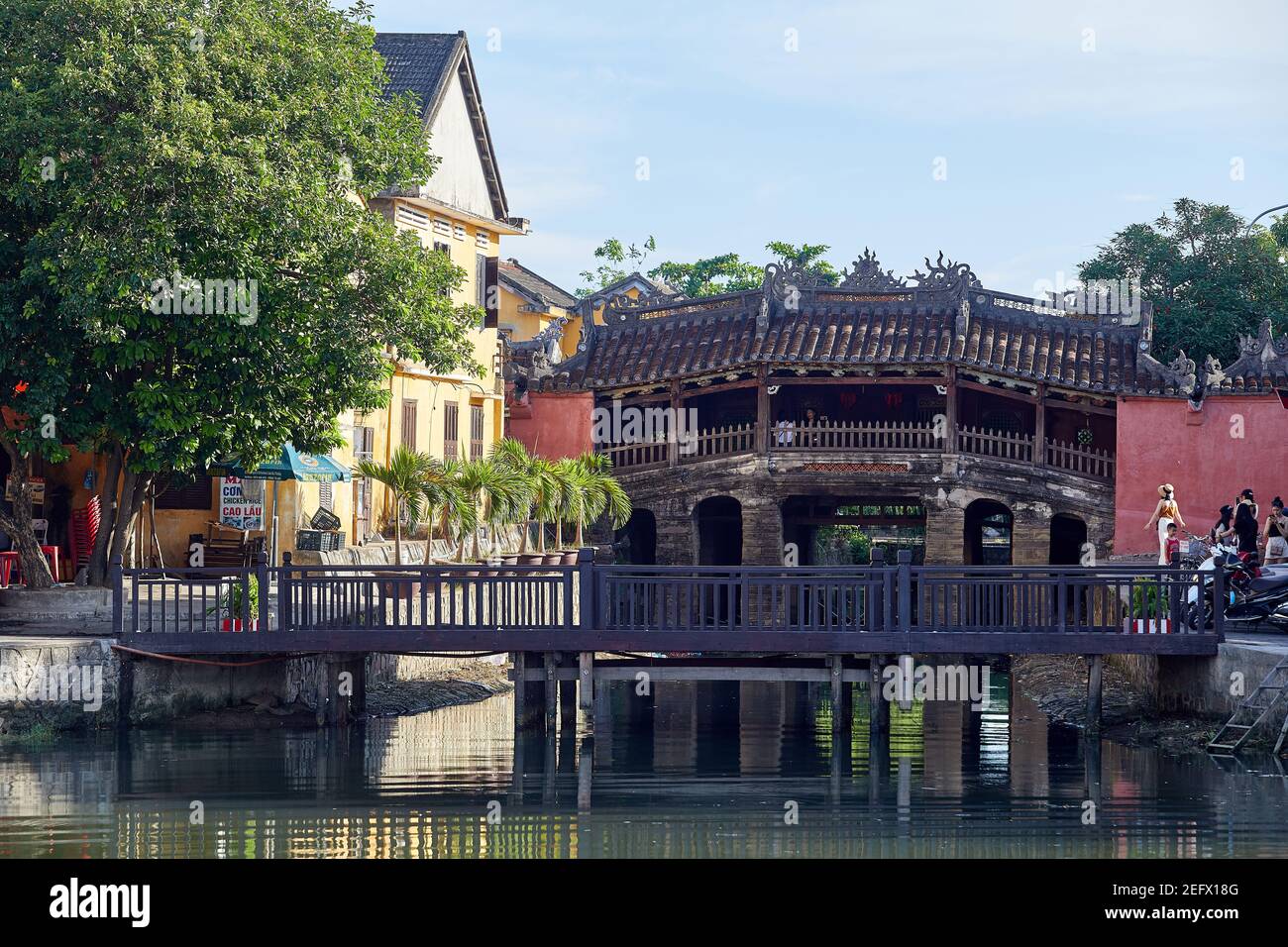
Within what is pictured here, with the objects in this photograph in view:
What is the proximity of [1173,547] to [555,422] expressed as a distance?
53.6ft

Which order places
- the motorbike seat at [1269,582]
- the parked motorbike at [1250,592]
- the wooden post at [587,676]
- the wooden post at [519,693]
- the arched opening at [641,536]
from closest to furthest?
the wooden post at [587,676] < the wooden post at [519,693] < the parked motorbike at [1250,592] < the motorbike seat at [1269,582] < the arched opening at [641,536]

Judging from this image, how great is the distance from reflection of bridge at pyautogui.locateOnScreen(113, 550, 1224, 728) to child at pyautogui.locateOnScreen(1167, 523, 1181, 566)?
7.17 ft

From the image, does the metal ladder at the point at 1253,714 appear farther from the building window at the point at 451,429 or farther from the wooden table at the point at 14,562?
the building window at the point at 451,429

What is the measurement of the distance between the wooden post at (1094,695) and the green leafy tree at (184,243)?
9.11m

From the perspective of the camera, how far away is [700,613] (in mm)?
18828

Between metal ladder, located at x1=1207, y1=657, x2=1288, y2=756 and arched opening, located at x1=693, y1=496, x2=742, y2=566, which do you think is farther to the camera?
arched opening, located at x1=693, y1=496, x2=742, y2=566

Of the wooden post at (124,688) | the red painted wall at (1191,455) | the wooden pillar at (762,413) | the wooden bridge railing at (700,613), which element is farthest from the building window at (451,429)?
the wooden post at (124,688)

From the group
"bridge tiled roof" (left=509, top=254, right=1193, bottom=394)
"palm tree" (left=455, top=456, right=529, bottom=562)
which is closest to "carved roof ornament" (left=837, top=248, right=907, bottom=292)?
"bridge tiled roof" (left=509, top=254, right=1193, bottom=394)

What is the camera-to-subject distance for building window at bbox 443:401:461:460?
1281 inches

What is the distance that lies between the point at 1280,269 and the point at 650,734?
2464cm

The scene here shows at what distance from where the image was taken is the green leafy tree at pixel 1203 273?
39.0 m

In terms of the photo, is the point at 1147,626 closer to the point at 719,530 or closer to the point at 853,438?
the point at 853,438

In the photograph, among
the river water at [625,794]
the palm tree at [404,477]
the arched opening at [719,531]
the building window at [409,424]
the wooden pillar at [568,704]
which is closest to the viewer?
the river water at [625,794]

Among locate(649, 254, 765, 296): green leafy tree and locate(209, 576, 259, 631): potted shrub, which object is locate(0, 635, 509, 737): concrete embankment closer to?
locate(209, 576, 259, 631): potted shrub
